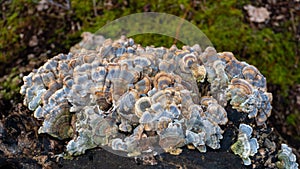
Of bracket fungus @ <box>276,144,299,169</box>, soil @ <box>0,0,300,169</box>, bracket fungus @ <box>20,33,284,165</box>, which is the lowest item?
bracket fungus @ <box>276,144,299,169</box>

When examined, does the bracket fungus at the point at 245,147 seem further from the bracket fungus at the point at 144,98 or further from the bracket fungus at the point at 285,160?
the bracket fungus at the point at 285,160

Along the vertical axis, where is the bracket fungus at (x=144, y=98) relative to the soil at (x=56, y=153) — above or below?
above

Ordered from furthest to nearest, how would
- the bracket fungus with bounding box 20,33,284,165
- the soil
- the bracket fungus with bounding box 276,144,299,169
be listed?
1. the bracket fungus with bounding box 276,144,299,169
2. the soil
3. the bracket fungus with bounding box 20,33,284,165

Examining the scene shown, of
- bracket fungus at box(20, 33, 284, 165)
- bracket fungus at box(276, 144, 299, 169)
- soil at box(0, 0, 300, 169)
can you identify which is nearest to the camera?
bracket fungus at box(20, 33, 284, 165)

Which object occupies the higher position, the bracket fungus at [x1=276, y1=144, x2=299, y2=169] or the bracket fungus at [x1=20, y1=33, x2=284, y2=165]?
the bracket fungus at [x1=20, y1=33, x2=284, y2=165]

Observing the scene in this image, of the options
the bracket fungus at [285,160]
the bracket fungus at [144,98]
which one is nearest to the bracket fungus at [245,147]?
the bracket fungus at [144,98]

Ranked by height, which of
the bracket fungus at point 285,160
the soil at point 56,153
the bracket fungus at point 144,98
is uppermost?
the bracket fungus at point 144,98

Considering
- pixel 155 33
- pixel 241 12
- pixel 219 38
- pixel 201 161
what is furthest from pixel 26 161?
pixel 241 12

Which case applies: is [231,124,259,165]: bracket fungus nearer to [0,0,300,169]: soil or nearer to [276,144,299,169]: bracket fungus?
[0,0,300,169]: soil

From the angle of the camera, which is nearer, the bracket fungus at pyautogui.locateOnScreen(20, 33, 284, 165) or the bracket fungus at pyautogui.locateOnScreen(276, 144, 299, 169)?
the bracket fungus at pyautogui.locateOnScreen(20, 33, 284, 165)

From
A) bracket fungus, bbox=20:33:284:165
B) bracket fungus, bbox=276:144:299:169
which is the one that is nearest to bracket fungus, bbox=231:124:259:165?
bracket fungus, bbox=20:33:284:165
